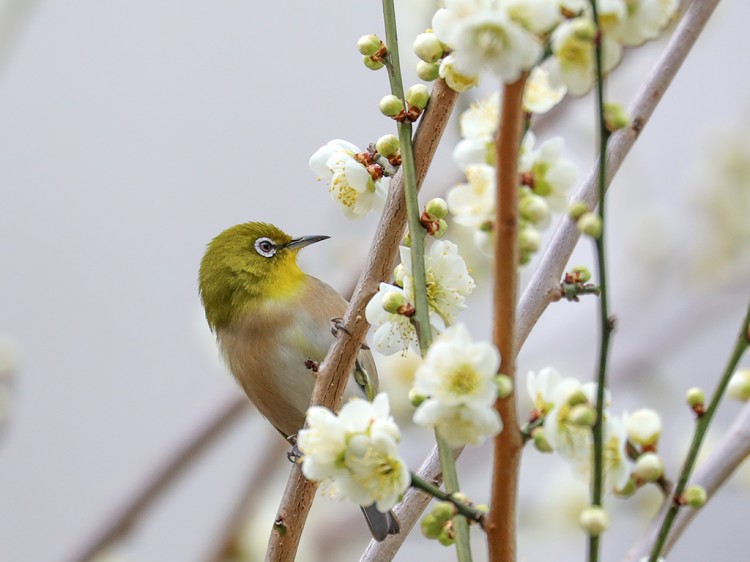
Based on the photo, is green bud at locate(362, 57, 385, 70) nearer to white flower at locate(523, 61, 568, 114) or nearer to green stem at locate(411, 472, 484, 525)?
white flower at locate(523, 61, 568, 114)

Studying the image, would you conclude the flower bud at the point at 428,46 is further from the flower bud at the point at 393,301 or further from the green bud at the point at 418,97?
the flower bud at the point at 393,301

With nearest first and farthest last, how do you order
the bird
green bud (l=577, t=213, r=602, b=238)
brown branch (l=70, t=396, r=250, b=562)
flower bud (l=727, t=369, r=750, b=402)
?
green bud (l=577, t=213, r=602, b=238), flower bud (l=727, t=369, r=750, b=402), brown branch (l=70, t=396, r=250, b=562), the bird

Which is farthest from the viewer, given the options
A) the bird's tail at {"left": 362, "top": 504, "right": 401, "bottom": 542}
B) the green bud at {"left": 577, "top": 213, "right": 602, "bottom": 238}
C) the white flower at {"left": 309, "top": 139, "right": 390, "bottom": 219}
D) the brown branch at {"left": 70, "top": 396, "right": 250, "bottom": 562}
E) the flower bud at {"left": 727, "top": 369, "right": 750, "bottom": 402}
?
the brown branch at {"left": 70, "top": 396, "right": 250, "bottom": 562}

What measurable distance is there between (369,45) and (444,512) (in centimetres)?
34

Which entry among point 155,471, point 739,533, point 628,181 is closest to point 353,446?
point 155,471

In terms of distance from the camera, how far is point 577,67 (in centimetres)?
45

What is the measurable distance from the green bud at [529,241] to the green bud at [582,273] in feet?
0.48

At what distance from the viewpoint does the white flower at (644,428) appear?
524 mm

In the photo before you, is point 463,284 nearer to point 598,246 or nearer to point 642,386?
point 598,246

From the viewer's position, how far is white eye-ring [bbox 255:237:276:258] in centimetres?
154

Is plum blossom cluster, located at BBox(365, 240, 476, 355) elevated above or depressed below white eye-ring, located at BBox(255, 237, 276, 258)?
below

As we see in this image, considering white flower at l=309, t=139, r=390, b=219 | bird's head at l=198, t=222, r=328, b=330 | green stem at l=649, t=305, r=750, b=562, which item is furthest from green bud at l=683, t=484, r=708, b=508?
bird's head at l=198, t=222, r=328, b=330

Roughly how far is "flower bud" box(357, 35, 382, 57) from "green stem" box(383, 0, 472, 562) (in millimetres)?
13

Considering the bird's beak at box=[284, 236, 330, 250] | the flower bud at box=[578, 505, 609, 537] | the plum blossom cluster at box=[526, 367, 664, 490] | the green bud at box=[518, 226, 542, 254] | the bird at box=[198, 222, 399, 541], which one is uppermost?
the bird's beak at box=[284, 236, 330, 250]
